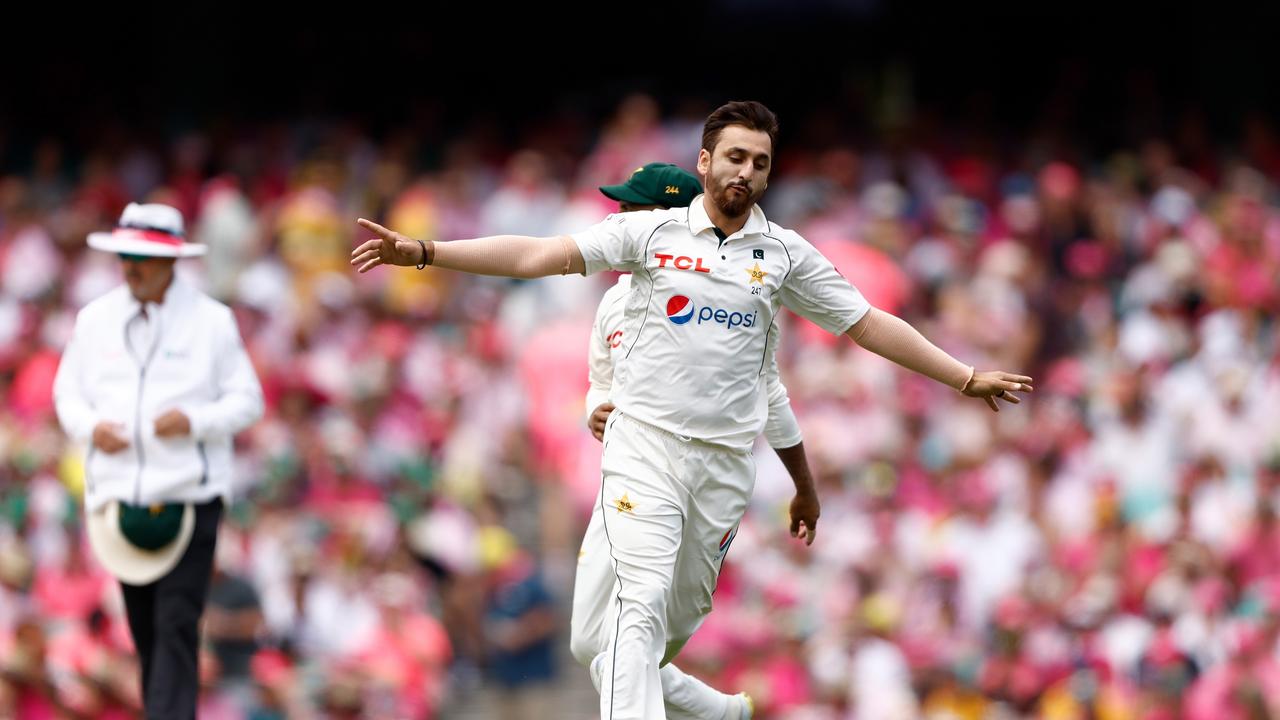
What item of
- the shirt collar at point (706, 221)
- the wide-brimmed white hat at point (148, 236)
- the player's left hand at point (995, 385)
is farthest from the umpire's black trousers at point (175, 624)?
the player's left hand at point (995, 385)

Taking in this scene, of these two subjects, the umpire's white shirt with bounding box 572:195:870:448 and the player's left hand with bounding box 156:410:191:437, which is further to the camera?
the player's left hand with bounding box 156:410:191:437

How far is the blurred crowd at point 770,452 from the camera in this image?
12.3m

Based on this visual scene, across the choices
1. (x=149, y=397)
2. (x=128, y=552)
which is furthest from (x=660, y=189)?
(x=128, y=552)

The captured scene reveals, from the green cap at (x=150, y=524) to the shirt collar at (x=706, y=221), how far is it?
9.44ft

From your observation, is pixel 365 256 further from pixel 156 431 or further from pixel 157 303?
pixel 157 303

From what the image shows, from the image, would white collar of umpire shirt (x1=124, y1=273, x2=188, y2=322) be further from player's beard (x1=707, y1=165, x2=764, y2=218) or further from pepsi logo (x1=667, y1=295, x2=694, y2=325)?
player's beard (x1=707, y1=165, x2=764, y2=218)

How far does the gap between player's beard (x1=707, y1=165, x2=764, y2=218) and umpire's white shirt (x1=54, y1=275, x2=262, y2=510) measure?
2.72m

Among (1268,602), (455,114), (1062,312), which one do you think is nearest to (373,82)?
(455,114)

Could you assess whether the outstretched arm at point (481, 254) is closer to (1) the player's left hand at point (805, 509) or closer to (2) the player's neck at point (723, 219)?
(2) the player's neck at point (723, 219)

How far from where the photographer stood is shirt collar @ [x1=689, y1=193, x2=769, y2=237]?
6.70 meters

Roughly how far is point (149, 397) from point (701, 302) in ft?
9.40

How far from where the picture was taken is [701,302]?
21.9 ft

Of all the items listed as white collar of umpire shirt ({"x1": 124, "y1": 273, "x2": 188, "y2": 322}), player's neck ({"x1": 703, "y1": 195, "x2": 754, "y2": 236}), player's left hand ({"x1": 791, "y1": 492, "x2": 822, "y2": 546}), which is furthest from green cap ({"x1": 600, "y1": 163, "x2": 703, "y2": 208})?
white collar of umpire shirt ({"x1": 124, "y1": 273, "x2": 188, "y2": 322})

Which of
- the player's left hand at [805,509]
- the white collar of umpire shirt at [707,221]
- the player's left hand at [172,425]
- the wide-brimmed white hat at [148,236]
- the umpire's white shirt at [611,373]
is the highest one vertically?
the white collar of umpire shirt at [707,221]
